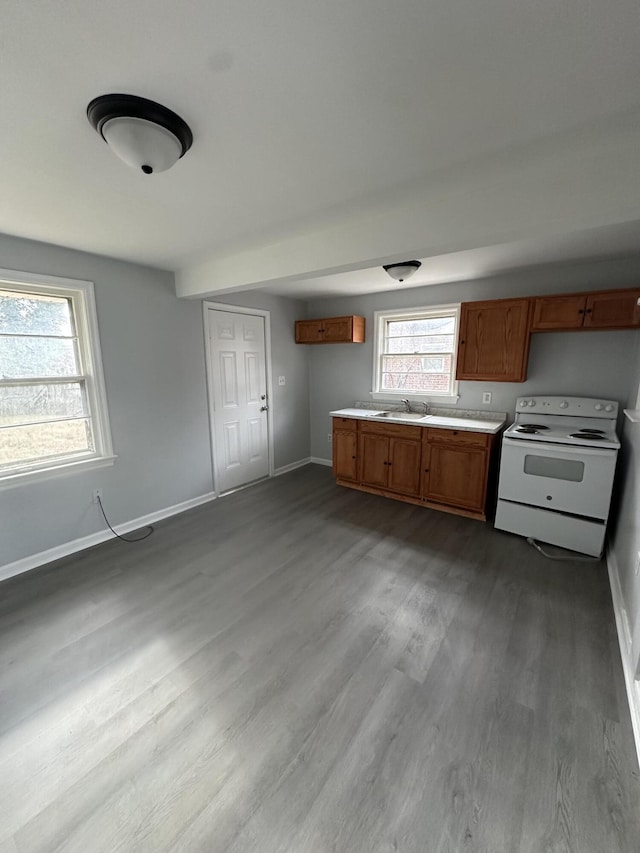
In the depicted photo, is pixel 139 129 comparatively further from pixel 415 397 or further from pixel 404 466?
pixel 415 397

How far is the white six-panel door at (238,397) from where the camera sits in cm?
384

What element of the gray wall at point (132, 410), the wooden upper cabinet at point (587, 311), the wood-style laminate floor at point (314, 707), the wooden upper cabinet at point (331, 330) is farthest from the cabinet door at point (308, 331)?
the wood-style laminate floor at point (314, 707)

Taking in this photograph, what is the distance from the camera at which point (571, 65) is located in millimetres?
1021

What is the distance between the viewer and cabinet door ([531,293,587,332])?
284cm

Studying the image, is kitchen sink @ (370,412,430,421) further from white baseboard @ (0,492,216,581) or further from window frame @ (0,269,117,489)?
window frame @ (0,269,117,489)

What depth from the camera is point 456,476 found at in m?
3.41

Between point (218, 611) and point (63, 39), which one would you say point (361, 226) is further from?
point (218, 611)

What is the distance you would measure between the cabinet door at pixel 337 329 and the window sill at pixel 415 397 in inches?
31.2

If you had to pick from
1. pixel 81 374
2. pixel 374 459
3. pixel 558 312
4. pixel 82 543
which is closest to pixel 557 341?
pixel 558 312

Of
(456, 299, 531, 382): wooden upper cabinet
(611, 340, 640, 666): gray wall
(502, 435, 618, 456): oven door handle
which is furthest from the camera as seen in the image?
(456, 299, 531, 382): wooden upper cabinet

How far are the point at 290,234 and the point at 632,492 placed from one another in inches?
111

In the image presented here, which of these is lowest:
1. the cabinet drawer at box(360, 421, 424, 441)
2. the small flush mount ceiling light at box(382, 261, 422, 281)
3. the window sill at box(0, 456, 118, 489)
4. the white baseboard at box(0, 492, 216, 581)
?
the white baseboard at box(0, 492, 216, 581)

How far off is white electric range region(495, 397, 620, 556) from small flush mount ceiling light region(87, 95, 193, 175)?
9.73 ft

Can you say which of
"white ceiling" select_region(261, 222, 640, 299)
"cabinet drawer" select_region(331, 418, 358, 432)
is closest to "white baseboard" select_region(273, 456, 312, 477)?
"cabinet drawer" select_region(331, 418, 358, 432)
